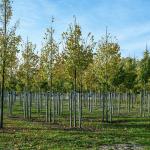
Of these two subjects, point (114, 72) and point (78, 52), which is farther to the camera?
point (114, 72)

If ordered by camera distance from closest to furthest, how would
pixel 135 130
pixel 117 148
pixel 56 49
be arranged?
pixel 117 148
pixel 135 130
pixel 56 49

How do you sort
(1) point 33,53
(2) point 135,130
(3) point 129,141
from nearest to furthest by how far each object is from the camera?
(3) point 129,141 → (2) point 135,130 → (1) point 33,53

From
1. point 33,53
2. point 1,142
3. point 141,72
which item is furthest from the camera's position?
point 141,72

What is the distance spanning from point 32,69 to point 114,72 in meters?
8.44

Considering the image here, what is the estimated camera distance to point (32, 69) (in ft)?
140

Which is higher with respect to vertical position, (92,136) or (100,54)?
(100,54)

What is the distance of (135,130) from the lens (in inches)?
1216

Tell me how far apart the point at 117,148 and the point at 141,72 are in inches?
984

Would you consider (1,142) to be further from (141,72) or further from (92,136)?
(141,72)

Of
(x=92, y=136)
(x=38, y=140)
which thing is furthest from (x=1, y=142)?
(x=92, y=136)

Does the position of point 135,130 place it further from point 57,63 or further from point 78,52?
point 57,63

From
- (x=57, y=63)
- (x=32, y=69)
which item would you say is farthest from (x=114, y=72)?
(x=32, y=69)

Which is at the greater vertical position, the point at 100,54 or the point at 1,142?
the point at 100,54

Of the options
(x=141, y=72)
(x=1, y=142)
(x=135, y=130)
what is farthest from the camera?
(x=141, y=72)
